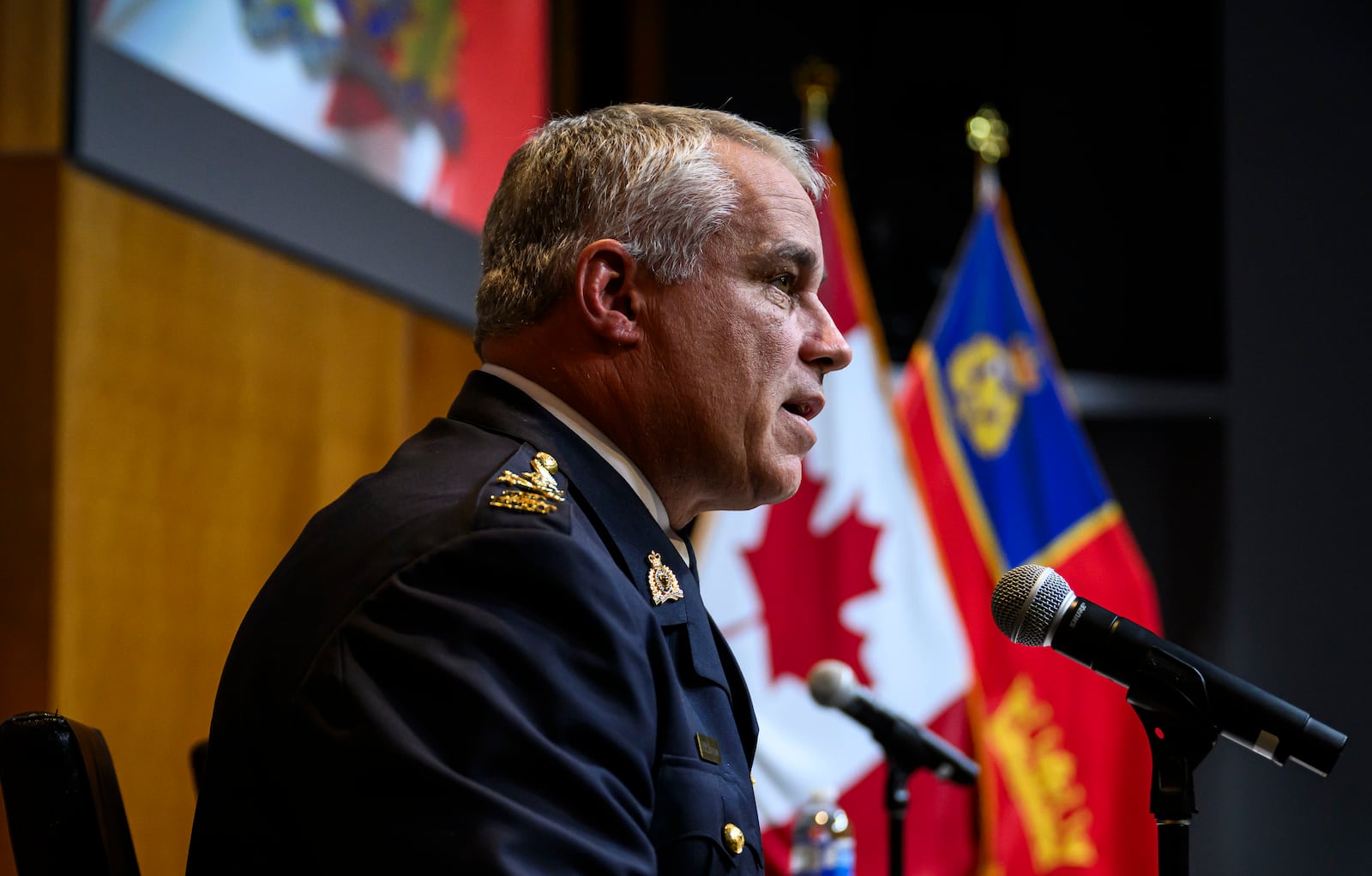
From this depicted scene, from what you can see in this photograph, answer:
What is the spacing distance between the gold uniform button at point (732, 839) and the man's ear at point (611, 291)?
19.0 inches

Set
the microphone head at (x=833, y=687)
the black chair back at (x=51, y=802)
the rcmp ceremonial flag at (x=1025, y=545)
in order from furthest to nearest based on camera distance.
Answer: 1. the rcmp ceremonial flag at (x=1025, y=545)
2. the microphone head at (x=833, y=687)
3. the black chair back at (x=51, y=802)

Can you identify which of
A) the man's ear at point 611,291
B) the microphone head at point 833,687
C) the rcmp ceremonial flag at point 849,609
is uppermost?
the man's ear at point 611,291

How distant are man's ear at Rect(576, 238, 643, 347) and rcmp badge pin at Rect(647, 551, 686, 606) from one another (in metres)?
0.23

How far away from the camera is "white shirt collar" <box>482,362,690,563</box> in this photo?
1354mm

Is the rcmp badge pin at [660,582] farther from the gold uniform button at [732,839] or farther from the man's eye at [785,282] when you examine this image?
the man's eye at [785,282]

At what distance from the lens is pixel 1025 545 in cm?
406

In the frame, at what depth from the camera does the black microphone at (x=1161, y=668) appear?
1.28m

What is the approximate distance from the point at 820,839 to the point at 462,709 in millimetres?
1416

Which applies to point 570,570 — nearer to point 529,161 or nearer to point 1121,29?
point 529,161

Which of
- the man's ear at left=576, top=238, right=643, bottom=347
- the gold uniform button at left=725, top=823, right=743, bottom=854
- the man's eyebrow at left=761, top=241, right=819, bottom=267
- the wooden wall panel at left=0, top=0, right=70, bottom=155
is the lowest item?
the gold uniform button at left=725, top=823, right=743, bottom=854

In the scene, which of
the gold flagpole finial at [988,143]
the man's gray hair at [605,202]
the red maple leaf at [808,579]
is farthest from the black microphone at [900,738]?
the gold flagpole finial at [988,143]

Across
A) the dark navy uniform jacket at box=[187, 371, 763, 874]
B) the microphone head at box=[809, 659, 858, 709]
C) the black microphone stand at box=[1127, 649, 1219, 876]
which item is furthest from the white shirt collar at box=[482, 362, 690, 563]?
the microphone head at box=[809, 659, 858, 709]

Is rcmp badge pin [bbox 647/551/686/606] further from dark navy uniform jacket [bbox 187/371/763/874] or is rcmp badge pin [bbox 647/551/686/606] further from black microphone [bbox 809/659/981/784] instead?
black microphone [bbox 809/659/981/784]

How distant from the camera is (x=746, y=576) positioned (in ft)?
12.4
